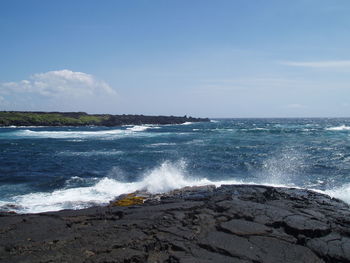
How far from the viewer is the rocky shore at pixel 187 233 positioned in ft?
19.0

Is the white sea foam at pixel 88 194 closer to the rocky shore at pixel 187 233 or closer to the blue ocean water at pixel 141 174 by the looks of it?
the blue ocean water at pixel 141 174

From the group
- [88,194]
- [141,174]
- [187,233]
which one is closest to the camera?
[187,233]

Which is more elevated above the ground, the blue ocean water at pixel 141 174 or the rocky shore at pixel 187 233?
the rocky shore at pixel 187 233

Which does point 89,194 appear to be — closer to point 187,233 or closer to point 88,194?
point 88,194

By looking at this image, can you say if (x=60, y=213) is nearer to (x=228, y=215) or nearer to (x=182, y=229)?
(x=182, y=229)

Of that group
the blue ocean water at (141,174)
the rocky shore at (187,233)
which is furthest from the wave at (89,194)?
the rocky shore at (187,233)

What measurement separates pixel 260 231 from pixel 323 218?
7.22ft

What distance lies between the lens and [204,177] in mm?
19000

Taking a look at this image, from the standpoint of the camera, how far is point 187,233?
6742 mm

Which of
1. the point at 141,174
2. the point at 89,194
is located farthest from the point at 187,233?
the point at 141,174

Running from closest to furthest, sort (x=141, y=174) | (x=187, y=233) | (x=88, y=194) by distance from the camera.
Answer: (x=187, y=233) < (x=88, y=194) < (x=141, y=174)

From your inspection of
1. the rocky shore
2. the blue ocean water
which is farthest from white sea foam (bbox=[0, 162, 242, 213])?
the rocky shore

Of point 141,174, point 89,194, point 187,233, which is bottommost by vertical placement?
point 141,174

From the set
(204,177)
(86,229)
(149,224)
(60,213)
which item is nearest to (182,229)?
(149,224)
